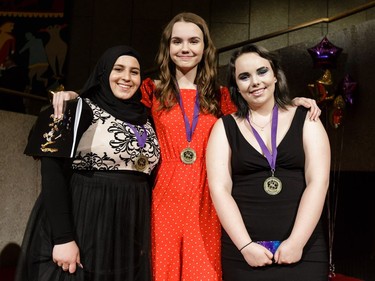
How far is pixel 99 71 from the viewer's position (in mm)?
2215

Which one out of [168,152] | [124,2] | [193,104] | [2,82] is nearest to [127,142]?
[168,152]

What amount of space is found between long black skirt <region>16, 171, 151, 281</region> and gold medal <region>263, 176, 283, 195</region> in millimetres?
611

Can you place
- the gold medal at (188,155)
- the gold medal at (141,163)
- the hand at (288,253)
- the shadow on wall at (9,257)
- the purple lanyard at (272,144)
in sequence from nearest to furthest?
the hand at (288,253) → the purple lanyard at (272,144) → the gold medal at (141,163) → the gold medal at (188,155) → the shadow on wall at (9,257)

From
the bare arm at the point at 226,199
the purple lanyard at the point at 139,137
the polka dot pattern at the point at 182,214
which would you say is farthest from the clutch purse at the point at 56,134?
the bare arm at the point at 226,199

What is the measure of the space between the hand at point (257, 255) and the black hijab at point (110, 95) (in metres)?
0.81

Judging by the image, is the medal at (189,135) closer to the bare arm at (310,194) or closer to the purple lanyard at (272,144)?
the purple lanyard at (272,144)

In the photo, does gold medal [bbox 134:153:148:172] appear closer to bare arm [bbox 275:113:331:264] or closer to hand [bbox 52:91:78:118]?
hand [bbox 52:91:78:118]

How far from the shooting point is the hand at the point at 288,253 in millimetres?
1783

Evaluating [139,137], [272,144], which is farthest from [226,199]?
[139,137]

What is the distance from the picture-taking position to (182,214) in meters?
2.17

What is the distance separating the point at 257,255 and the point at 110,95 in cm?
101

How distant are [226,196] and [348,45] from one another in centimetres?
266

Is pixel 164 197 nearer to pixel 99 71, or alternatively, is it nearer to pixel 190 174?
pixel 190 174

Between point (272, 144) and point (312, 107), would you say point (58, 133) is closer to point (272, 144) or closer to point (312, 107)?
point (272, 144)
